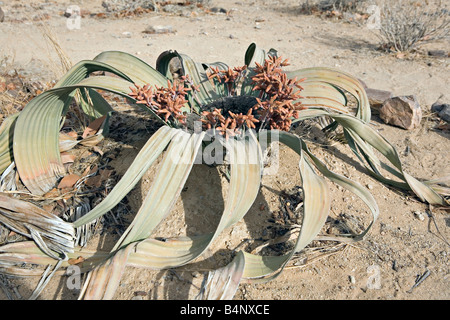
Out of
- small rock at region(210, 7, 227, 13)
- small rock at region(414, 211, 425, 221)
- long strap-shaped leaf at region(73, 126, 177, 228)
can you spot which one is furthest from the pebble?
small rock at region(210, 7, 227, 13)

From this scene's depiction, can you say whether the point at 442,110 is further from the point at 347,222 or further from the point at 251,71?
the point at 251,71

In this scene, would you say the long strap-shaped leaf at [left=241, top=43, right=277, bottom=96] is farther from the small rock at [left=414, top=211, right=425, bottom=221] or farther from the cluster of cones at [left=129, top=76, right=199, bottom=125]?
the small rock at [left=414, top=211, right=425, bottom=221]

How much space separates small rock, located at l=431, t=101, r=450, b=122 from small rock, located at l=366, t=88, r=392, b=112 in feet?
0.94

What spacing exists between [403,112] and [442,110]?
318 millimetres

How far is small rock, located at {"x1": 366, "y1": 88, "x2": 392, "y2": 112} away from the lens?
7.75 ft

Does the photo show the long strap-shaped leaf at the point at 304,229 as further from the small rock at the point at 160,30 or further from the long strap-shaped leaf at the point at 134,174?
the small rock at the point at 160,30

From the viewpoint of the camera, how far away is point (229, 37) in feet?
12.7

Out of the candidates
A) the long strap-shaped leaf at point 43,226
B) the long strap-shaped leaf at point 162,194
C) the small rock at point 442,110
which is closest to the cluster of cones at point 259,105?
the long strap-shaped leaf at point 162,194

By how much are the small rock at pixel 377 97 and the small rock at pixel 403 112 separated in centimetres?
11

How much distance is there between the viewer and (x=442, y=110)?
2.28 metres

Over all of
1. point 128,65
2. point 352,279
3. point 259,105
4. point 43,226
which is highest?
point 128,65

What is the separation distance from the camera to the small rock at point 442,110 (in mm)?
2232

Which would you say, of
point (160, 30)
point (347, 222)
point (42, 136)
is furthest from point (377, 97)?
point (160, 30)

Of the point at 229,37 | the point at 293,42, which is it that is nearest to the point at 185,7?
the point at 229,37
